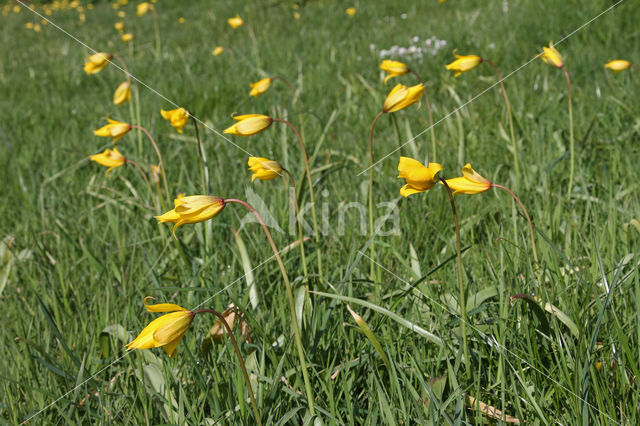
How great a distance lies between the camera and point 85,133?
9.43ft

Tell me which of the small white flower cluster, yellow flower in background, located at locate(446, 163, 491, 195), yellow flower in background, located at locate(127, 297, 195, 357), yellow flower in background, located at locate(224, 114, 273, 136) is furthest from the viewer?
the small white flower cluster

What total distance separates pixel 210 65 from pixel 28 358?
3.10 metres

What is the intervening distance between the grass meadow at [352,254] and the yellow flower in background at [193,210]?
228 mm

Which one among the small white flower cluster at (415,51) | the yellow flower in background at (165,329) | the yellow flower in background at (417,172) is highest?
the yellow flower in background at (417,172)

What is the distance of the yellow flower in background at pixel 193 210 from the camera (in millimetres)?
876

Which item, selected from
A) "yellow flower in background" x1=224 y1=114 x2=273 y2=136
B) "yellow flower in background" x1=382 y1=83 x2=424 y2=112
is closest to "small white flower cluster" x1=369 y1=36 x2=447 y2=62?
"yellow flower in background" x1=382 y1=83 x2=424 y2=112

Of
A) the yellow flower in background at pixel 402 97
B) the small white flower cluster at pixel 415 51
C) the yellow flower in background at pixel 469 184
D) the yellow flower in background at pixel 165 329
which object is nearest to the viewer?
the yellow flower in background at pixel 165 329

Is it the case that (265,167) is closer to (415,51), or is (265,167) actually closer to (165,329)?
(165,329)

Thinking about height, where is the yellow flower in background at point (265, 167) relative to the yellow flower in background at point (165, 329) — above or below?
above

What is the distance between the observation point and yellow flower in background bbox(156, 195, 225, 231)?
2.88 ft

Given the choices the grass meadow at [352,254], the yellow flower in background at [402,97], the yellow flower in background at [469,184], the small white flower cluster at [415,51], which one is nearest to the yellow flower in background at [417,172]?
the yellow flower in background at [469,184]

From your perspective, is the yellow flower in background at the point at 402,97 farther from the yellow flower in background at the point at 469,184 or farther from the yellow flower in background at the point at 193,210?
the yellow flower in background at the point at 193,210

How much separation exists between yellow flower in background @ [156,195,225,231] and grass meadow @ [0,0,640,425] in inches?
9.0

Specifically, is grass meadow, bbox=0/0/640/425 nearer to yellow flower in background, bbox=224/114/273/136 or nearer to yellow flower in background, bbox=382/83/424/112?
yellow flower in background, bbox=382/83/424/112
